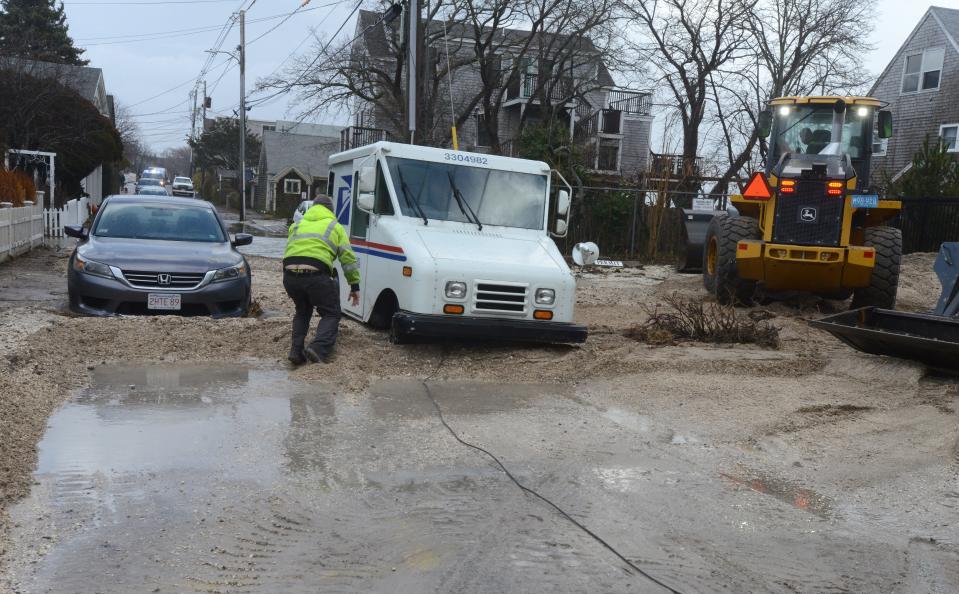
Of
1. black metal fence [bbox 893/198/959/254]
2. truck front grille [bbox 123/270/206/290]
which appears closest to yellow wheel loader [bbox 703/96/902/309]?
truck front grille [bbox 123/270/206/290]

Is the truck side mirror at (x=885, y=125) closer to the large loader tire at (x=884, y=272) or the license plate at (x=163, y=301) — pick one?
the large loader tire at (x=884, y=272)

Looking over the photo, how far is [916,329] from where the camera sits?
373 inches

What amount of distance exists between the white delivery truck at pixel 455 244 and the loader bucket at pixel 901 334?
2649 mm

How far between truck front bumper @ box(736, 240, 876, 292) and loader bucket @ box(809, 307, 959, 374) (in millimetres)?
2989

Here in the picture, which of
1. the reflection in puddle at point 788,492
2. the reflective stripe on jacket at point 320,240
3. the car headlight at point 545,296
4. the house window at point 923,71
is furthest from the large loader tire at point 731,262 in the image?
the house window at point 923,71

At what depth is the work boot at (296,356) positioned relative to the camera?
877cm

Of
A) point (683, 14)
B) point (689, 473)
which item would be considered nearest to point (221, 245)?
point (689, 473)

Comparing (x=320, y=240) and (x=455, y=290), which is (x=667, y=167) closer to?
(x=455, y=290)

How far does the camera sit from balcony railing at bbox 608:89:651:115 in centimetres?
4619

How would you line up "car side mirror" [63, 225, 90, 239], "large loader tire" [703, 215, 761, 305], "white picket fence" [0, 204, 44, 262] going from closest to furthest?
"car side mirror" [63, 225, 90, 239] < "large loader tire" [703, 215, 761, 305] < "white picket fence" [0, 204, 44, 262]

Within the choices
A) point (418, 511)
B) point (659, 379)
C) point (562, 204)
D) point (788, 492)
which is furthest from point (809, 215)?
point (418, 511)

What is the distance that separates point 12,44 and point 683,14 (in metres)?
24.6

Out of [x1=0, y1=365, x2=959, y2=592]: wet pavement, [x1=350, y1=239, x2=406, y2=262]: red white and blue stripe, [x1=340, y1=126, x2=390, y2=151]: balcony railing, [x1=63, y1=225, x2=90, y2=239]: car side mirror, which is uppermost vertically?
[x1=340, y1=126, x2=390, y2=151]: balcony railing

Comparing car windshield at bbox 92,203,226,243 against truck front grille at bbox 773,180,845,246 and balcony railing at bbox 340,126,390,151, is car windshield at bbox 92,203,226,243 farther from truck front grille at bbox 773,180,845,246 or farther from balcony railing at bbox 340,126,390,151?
balcony railing at bbox 340,126,390,151
